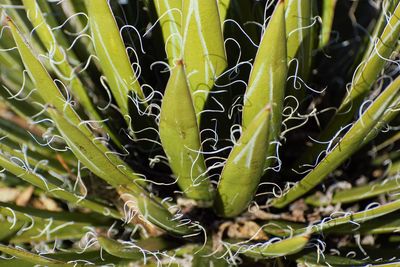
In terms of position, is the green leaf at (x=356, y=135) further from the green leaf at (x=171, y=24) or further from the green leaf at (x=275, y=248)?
the green leaf at (x=171, y=24)

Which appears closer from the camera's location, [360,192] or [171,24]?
[171,24]

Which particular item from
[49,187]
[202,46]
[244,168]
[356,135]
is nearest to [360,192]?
[356,135]

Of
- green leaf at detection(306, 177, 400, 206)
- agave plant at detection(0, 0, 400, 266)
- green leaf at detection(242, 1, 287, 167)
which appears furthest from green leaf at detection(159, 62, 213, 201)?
green leaf at detection(306, 177, 400, 206)

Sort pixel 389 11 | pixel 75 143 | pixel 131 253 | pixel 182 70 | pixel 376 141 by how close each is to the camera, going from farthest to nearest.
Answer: pixel 376 141 < pixel 389 11 < pixel 131 253 < pixel 75 143 < pixel 182 70

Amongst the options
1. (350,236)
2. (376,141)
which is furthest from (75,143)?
(376,141)

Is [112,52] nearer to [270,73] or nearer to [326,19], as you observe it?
[270,73]

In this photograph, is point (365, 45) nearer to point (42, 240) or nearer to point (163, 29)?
point (163, 29)

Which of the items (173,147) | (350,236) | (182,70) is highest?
(182,70)

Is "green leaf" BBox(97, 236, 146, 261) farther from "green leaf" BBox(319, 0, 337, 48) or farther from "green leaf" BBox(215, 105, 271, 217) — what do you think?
"green leaf" BBox(319, 0, 337, 48)
